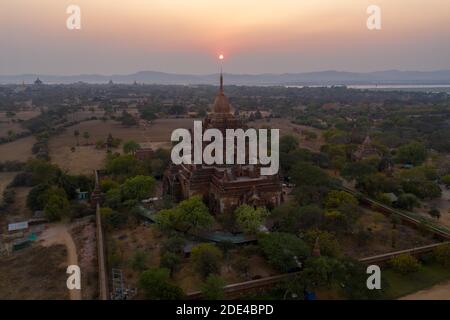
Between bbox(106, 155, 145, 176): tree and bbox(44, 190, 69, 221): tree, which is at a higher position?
bbox(106, 155, 145, 176): tree

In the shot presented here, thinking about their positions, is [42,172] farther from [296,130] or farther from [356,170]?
[296,130]

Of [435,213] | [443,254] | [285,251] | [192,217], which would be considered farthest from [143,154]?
[443,254]

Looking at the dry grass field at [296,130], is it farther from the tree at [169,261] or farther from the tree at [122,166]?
the tree at [169,261]

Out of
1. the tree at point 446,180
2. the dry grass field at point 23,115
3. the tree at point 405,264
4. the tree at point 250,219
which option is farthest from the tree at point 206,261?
the dry grass field at point 23,115

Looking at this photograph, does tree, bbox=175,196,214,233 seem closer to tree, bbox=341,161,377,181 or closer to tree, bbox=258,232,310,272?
tree, bbox=258,232,310,272

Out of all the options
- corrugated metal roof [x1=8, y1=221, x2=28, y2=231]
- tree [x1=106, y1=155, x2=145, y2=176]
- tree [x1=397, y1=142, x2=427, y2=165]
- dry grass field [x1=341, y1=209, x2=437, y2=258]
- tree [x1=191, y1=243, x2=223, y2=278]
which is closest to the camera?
tree [x1=191, y1=243, x2=223, y2=278]

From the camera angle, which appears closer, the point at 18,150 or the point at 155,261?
the point at 155,261

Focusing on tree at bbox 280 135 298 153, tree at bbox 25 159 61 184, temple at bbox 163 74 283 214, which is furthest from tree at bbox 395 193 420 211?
tree at bbox 25 159 61 184

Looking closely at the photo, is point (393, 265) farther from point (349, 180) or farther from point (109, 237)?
point (109, 237)
